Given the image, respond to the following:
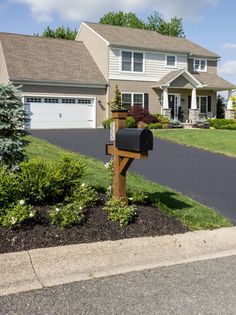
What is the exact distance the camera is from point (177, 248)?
539 cm

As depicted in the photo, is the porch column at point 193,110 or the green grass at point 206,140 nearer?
the green grass at point 206,140

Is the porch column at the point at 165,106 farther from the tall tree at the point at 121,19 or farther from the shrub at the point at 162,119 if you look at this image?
the tall tree at the point at 121,19

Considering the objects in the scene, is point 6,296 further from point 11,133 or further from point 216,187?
point 216,187

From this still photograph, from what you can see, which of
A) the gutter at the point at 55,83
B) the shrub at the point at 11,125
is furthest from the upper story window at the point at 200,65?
the shrub at the point at 11,125

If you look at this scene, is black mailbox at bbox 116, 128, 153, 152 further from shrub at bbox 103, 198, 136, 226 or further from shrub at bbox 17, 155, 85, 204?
shrub at bbox 17, 155, 85, 204

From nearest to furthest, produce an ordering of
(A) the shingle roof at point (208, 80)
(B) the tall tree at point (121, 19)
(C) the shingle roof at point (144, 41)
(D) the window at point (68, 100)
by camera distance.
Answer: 1. (D) the window at point (68, 100)
2. (C) the shingle roof at point (144, 41)
3. (A) the shingle roof at point (208, 80)
4. (B) the tall tree at point (121, 19)

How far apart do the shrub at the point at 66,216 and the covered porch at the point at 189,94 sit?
2457 cm

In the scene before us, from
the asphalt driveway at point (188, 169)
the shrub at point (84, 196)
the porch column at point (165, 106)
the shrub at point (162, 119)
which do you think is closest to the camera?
the shrub at point (84, 196)

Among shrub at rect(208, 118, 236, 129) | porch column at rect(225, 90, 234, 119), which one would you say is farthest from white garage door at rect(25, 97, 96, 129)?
porch column at rect(225, 90, 234, 119)

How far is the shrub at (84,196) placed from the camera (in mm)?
6211

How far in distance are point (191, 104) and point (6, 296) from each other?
29.6 meters

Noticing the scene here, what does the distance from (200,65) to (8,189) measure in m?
31.8

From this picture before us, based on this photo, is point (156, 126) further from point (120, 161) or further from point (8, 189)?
point (8, 189)

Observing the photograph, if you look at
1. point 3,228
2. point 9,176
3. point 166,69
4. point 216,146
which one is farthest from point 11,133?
point 166,69
